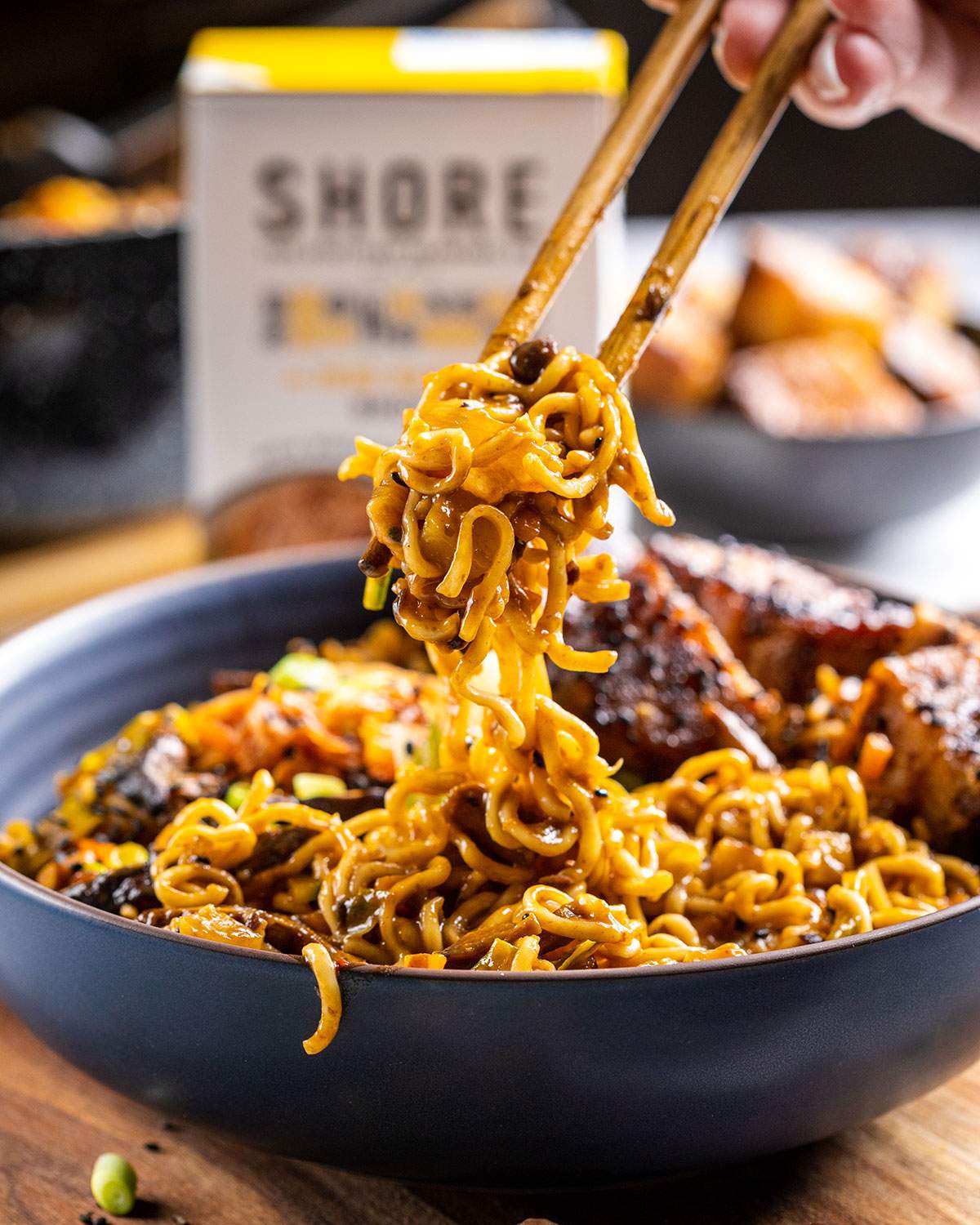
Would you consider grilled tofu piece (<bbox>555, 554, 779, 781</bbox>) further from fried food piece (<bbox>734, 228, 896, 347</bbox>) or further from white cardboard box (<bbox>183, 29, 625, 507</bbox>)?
fried food piece (<bbox>734, 228, 896, 347</bbox>)

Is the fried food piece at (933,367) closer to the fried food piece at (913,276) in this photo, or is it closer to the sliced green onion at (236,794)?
the fried food piece at (913,276)

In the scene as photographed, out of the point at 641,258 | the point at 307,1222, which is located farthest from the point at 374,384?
the point at 641,258

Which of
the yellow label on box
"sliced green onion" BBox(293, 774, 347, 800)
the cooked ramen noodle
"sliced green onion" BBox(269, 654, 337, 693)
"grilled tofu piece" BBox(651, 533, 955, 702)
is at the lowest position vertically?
"sliced green onion" BBox(269, 654, 337, 693)

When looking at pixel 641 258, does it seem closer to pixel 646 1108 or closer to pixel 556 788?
pixel 556 788

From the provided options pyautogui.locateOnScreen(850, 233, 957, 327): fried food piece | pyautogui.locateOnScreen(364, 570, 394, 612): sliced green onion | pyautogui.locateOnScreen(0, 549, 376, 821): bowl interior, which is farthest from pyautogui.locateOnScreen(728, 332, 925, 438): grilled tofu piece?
pyautogui.locateOnScreen(364, 570, 394, 612): sliced green onion

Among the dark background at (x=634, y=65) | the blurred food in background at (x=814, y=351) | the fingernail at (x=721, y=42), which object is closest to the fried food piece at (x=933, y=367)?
the blurred food in background at (x=814, y=351)

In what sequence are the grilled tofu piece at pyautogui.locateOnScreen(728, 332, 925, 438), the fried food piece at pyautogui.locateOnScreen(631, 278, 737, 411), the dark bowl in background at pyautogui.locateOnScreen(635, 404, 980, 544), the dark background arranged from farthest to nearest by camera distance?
the dark background < the fried food piece at pyautogui.locateOnScreen(631, 278, 737, 411) < the grilled tofu piece at pyautogui.locateOnScreen(728, 332, 925, 438) < the dark bowl in background at pyautogui.locateOnScreen(635, 404, 980, 544)
